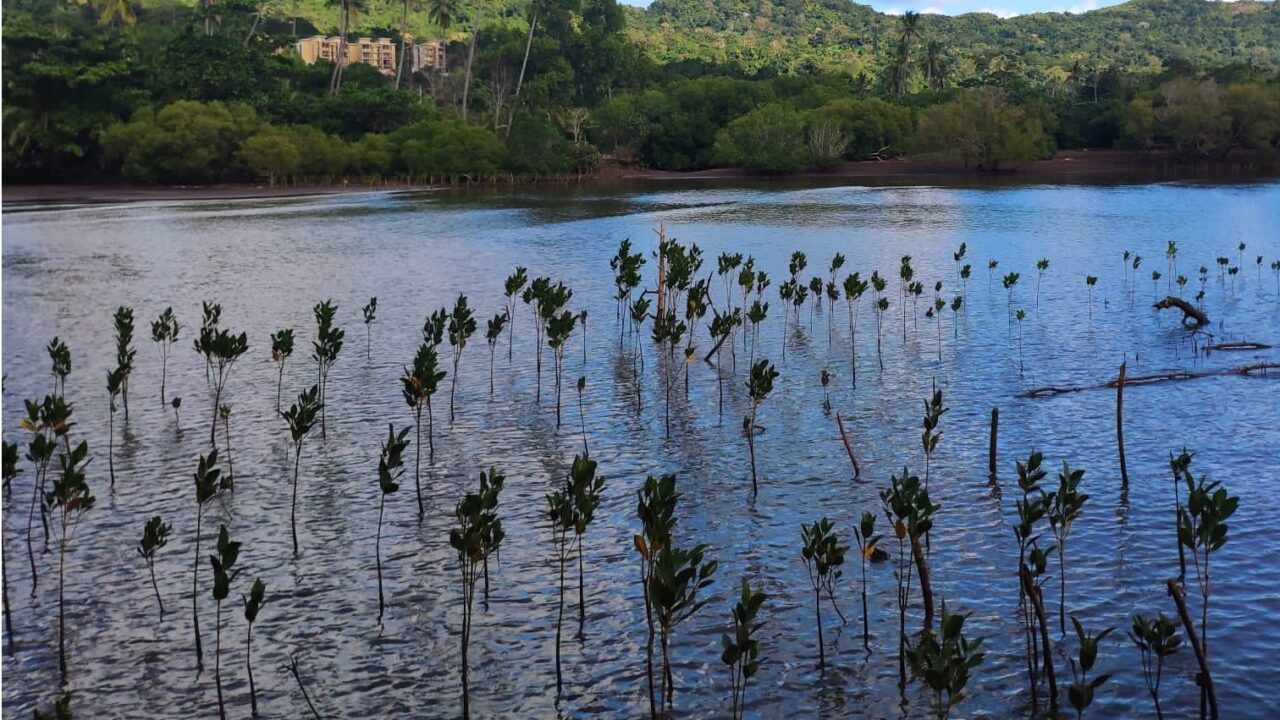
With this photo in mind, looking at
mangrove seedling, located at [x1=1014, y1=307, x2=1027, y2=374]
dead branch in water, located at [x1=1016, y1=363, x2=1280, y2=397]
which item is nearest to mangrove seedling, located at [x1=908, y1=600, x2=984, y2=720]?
dead branch in water, located at [x1=1016, y1=363, x2=1280, y2=397]

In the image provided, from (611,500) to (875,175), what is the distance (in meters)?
115

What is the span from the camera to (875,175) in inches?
4975

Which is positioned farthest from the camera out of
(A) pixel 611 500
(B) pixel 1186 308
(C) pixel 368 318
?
(B) pixel 1186 308

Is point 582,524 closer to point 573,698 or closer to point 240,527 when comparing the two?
point 573,698

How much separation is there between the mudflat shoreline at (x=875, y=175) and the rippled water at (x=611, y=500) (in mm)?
61295

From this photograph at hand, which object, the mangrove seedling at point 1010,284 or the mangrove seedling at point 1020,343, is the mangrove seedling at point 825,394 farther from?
the mangrove seedling at point 1010,284

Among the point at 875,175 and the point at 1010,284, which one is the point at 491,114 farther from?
the point at 1010,284

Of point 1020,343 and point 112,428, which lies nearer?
point 112,428

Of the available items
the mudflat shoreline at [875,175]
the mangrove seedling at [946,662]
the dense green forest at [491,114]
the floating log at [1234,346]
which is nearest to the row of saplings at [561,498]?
the mangrove seedling at [946,662]

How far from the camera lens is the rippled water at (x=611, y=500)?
11.3 metres

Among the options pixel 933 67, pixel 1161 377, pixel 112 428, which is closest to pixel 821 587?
pixel 1161 377

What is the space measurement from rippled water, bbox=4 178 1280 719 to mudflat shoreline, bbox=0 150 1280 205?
61.3m

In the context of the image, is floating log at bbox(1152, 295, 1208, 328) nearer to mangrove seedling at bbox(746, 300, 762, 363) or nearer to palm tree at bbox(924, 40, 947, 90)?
mangrove seedling at bbox(746, 300, 762, 363)

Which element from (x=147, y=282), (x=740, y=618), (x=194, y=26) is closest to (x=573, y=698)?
(x=740, y=618)
